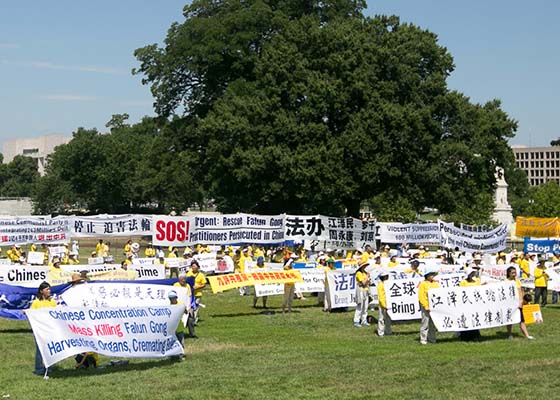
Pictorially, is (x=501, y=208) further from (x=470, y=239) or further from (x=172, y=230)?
(x=172, y=230)

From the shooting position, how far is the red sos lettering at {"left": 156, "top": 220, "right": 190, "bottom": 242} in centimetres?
3737

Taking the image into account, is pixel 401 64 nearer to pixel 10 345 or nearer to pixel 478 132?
pixel 478 132

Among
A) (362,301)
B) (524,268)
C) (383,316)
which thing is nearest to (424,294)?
(383,316)

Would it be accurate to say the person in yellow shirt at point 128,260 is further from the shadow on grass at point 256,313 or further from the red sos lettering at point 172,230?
the shadow on grass at point 256,313

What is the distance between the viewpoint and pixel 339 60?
58906 millimetres

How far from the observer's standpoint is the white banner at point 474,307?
71.9 feet

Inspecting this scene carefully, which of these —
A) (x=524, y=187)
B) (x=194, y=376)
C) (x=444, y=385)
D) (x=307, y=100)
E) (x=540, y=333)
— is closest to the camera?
(x=444, y=385)

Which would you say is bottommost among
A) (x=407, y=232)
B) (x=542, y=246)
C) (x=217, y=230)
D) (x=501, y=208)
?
(x=542, y=246)

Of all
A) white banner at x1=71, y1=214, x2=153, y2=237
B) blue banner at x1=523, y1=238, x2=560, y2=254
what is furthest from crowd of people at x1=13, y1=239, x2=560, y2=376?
blue banner at x1=523, y1=238, x2=560, y2=254

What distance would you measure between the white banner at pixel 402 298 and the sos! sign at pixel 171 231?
583 inches

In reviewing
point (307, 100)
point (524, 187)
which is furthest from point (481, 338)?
point (524, 187)

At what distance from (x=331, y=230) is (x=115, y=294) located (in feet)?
69.9

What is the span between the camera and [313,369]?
18.4 metres

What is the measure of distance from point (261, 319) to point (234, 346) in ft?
18.7
